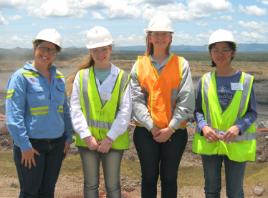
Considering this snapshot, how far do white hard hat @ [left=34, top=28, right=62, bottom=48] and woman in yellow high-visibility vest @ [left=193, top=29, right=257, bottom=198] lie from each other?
1.50 metres

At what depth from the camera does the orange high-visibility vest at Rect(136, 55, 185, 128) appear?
4.34 meters

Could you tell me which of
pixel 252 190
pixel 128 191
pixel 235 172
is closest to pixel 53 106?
pixel 235 172

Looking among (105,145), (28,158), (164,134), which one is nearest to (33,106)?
(28,158)

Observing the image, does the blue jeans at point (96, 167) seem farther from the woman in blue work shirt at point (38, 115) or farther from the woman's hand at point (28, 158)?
the woman's hand at point (28, 158)

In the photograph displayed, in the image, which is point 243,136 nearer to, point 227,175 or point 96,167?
point 227,175

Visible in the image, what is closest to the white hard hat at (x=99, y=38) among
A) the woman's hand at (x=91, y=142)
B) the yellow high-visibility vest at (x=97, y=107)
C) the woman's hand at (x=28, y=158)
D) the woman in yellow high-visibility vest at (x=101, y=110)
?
the woman in yellow high-visibility vest at (x=101, y=110)

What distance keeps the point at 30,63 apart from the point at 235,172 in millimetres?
2265

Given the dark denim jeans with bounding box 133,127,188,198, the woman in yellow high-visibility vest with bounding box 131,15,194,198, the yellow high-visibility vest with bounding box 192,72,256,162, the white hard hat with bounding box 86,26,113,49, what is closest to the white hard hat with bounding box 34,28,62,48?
the white hard hat with bounding box 86,26,113,49

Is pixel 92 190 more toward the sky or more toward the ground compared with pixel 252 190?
more toward the sky

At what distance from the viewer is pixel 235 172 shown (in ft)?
→ 14.2

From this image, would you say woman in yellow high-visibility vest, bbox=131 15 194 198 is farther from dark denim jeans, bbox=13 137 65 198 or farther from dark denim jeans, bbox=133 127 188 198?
dark denim jeans, bbox=13 137 65 198

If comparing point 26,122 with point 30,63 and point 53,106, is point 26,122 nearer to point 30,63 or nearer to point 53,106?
point 53,106

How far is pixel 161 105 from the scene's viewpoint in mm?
4336

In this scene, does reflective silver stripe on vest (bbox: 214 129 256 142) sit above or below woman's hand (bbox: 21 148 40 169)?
above
